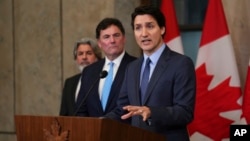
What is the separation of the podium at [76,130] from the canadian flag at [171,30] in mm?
2338

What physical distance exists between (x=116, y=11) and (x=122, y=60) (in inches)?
66.0

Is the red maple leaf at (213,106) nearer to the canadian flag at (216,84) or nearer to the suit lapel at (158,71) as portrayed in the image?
the canadian flag at (216,84)

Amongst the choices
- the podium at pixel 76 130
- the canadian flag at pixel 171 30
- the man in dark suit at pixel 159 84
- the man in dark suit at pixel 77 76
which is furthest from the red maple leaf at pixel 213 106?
the podium at pixel 76 130

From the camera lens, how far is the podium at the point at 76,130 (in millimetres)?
3020

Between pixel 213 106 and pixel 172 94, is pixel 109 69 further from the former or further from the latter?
pixel 172 94

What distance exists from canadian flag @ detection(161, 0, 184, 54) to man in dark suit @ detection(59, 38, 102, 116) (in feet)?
2.05

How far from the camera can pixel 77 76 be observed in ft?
17.8

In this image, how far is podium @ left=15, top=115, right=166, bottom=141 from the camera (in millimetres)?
3020

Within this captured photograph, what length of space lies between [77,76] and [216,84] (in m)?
1.15

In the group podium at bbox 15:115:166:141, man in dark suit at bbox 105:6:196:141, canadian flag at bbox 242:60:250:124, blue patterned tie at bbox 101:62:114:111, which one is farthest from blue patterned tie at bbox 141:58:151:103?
canadian flag at bbox 242:60:250:124

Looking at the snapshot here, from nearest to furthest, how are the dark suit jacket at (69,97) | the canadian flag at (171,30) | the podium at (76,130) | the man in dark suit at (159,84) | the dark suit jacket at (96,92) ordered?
the podium at (76,130), the man in dark suit at (159,84), the dark suit jacket at (96,92), the dark suit jacket at (69,97), the canadian flag at (171,30)

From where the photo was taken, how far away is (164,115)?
3.40 meters

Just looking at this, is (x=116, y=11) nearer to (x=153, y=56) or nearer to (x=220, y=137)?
(x=220, y=137)

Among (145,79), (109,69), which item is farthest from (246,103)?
(145,79)
